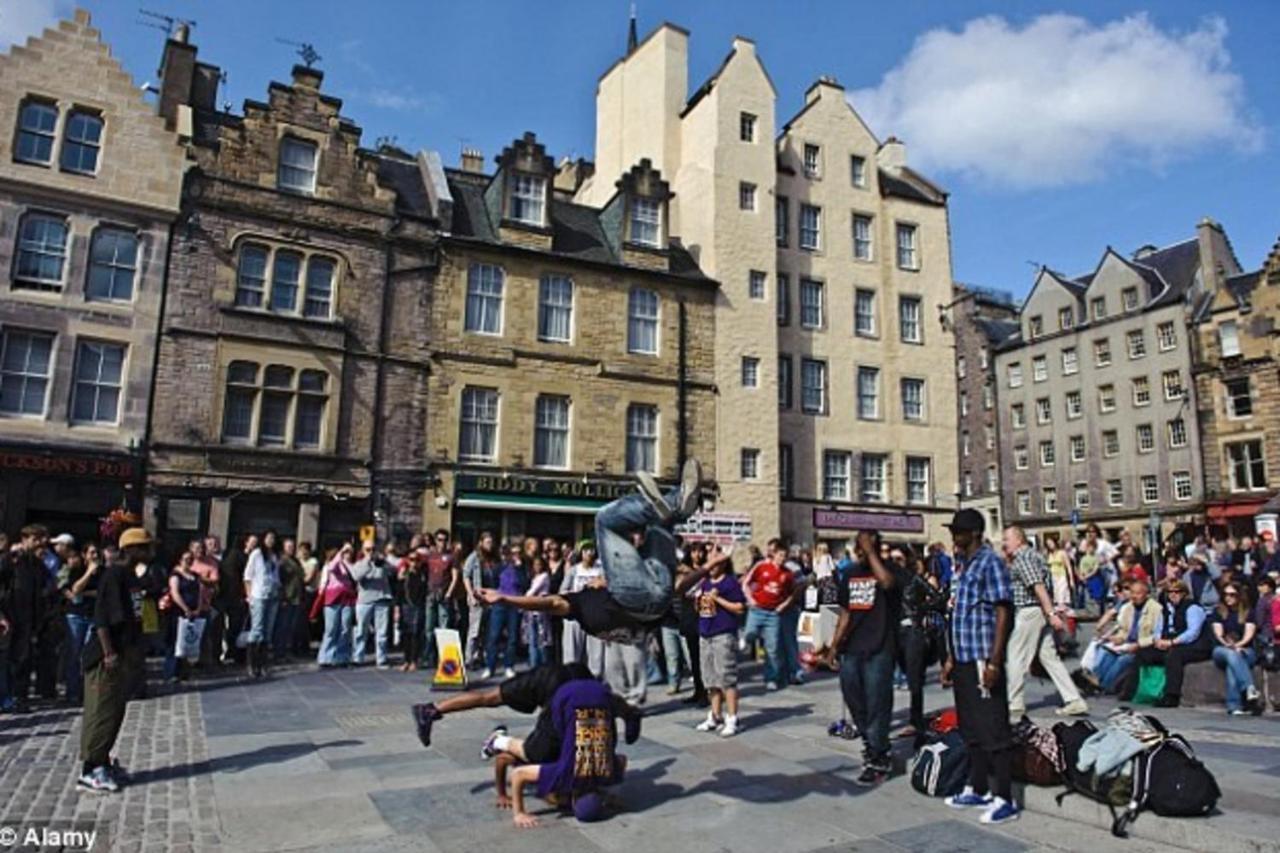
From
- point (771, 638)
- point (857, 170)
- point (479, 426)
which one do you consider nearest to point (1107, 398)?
point (857, 170)

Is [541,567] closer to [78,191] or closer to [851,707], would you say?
[851,707]

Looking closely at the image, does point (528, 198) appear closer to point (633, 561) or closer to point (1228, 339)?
point (633, 561)

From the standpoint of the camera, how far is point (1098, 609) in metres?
17.9

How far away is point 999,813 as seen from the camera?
595 cm

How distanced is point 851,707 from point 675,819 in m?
2.11

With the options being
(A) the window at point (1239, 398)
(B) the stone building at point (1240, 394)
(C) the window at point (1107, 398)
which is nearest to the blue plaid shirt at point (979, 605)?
(B) the stone building at point (1240, 394)

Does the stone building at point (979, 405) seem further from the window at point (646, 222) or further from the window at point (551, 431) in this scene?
A: the window at point (551, 431)

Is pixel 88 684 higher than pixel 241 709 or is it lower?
higher

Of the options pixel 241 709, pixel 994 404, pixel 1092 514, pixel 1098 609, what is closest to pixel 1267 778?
pixel 241 709

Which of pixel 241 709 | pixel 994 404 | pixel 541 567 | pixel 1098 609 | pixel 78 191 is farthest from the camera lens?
pixel 994 404

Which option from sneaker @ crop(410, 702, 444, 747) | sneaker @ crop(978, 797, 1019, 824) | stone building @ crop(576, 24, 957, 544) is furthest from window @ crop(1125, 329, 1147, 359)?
sneaker @ crop(410, 702, 444, 747)

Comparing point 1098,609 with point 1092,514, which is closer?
point 1098,609

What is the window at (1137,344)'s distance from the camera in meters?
44.1

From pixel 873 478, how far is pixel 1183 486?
21615 mm
